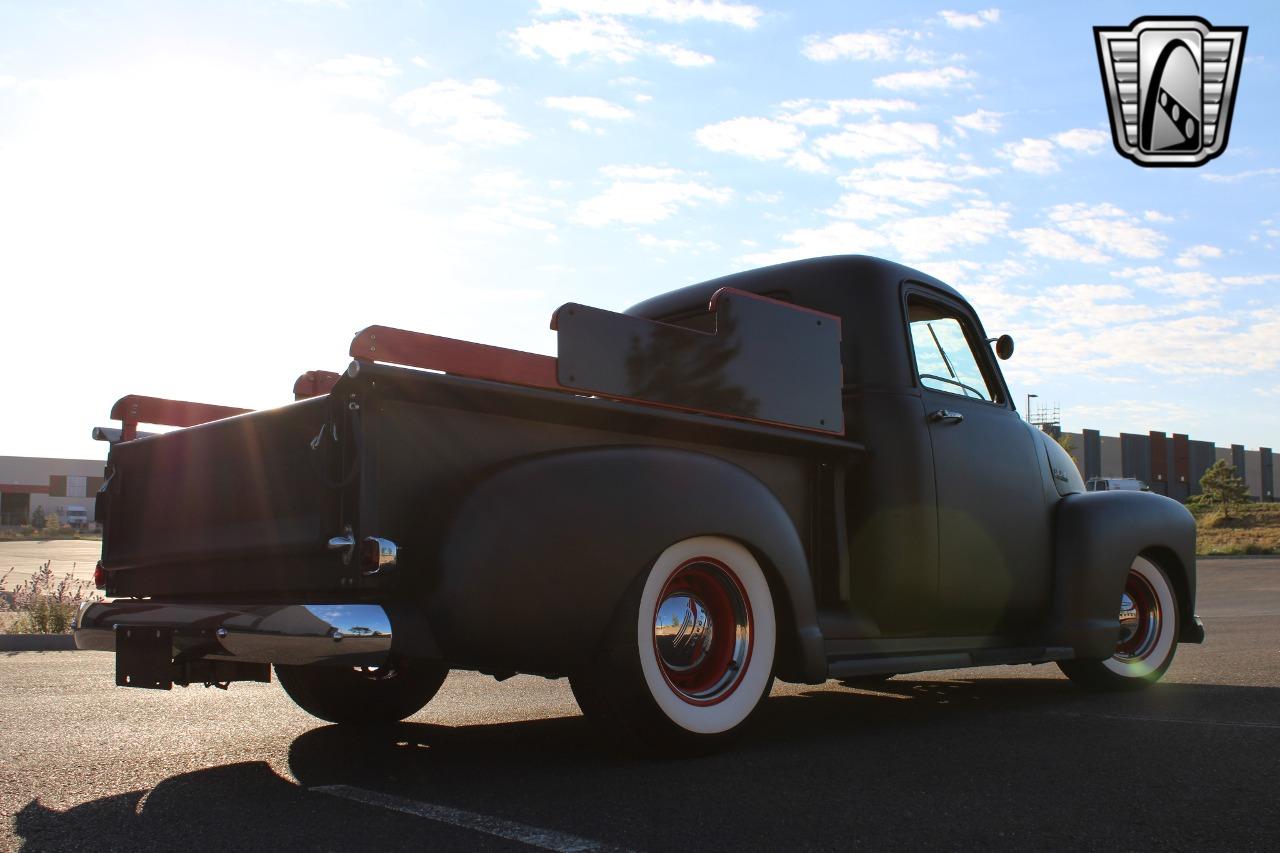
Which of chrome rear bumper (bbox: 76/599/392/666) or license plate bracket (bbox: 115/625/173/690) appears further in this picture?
license plate bracket (bbox: 115/625/173/690)

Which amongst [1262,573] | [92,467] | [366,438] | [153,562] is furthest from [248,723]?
[92,467]

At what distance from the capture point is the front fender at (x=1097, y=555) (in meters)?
5.64

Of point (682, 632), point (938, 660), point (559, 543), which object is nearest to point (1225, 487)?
point (938, 660)

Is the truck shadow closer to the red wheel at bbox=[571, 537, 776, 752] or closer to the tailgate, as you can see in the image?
the red wheel at bbox=[571, 537, 776, 752]

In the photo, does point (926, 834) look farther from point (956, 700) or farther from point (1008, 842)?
point (956, 700)

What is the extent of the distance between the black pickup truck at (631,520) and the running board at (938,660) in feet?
0.05

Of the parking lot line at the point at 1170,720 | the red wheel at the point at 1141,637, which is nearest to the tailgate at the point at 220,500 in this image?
the parking lot line at the point at 1170,720

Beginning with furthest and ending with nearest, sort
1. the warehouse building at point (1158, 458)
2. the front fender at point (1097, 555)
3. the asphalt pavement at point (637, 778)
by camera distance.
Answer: the warehouse building at point (1158, 458) < the front fender at point (1097, 555) < the asphalt pavement at point (637, 778)

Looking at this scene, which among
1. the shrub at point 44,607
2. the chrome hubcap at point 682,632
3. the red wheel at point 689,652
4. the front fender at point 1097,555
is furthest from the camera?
the shrub at point 44,607

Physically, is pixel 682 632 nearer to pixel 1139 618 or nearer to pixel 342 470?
pixel 342 470

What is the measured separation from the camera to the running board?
14.6ft

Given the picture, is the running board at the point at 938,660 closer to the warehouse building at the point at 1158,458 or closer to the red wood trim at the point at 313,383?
the red wood trim at the point at 313,383

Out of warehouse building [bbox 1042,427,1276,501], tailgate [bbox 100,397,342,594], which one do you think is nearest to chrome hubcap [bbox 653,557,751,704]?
tailgate [bbox 100,397,342,594]

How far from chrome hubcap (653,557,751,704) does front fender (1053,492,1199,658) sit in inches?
89.6
